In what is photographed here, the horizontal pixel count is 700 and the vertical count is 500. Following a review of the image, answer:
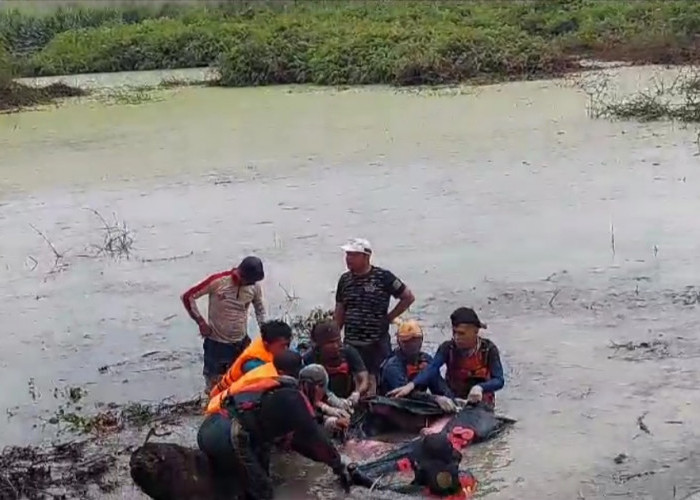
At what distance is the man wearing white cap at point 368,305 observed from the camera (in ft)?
22.4

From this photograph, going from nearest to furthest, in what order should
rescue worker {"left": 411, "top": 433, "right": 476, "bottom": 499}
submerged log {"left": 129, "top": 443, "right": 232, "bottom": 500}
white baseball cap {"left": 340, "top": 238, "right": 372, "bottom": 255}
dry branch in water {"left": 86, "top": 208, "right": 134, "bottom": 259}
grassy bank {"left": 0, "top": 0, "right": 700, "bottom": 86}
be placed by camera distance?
submerged log {"left": 129, "top": 443, "right": 232, "bottom": 500} → rescue worker {"left": 411, "top": 433, "right": 476, "bottom": 499} → white baseball cap {"left": 340, "top": 238, "right": 372, "bottom": 255} → dry branch in water {"left": 86, "top": 208, "right": 134, "bottom": 259} → grassy bank {"left": 0, "top": 0, "right": 700, "bottom": 86}

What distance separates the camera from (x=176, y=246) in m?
11.2

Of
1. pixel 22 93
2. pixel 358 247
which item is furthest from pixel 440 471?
pixel 22 93

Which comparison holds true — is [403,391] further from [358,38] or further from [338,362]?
[358,38]

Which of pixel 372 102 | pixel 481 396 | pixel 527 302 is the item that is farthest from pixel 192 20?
pixel 481 396

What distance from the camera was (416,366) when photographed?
6.62 meters

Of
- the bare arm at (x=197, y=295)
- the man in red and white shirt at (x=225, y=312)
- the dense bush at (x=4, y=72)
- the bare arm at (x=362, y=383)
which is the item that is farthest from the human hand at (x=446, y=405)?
the dense bush at (x=4, y=72)

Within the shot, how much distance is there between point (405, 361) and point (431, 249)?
384 centimetres

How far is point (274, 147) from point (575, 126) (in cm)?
406

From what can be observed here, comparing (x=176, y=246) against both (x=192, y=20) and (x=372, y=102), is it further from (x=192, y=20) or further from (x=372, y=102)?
(x=192, y=20)

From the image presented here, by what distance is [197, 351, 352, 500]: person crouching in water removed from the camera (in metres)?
5.29

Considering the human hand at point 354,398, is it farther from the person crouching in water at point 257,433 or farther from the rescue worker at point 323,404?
the person crouching in water at point 257,433

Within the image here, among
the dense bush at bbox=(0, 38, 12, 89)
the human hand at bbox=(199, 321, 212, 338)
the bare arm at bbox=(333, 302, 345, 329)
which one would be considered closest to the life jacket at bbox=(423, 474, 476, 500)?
the bare arm at bbox=(333, 302, 345, 329)

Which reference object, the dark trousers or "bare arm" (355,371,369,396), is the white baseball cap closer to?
"bare arm" (355,371,369,396)
